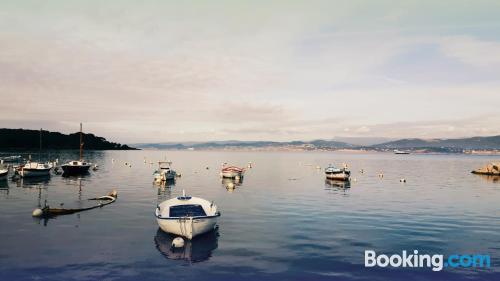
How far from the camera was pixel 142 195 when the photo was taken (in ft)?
185

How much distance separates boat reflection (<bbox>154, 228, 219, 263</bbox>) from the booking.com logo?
1079 centimetres

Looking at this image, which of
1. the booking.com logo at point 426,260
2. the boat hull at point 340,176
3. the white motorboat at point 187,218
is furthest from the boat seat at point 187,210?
the boat hull at point 340,176

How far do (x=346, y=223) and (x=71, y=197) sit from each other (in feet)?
126

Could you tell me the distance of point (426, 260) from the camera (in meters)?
24.3

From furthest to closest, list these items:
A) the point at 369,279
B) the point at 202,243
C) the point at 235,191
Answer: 1. the point at 235,191
2. the point at 202,243
3. the point at 369,279

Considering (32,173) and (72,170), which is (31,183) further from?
(72,170)

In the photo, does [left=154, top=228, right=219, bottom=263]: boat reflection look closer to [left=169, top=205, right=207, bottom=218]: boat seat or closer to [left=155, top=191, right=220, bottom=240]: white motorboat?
[left=155, top=191, right=220, bottom=240]: white motorboat

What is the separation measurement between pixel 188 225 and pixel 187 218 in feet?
1.71

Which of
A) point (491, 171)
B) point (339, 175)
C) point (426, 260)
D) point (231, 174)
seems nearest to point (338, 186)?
point (339, 175)

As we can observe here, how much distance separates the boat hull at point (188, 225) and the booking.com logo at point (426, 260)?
11.9m

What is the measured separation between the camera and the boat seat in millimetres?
31591

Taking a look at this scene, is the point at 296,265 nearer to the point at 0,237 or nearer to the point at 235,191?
the point at 0,237

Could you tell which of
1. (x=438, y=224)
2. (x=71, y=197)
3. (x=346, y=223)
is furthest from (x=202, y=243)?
(x=71, y=197)

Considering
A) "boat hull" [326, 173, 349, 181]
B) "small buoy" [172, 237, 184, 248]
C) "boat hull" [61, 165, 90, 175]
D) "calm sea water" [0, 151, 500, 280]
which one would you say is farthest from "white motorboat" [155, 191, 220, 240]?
"boat hull" [61, 165, 90, 175]
